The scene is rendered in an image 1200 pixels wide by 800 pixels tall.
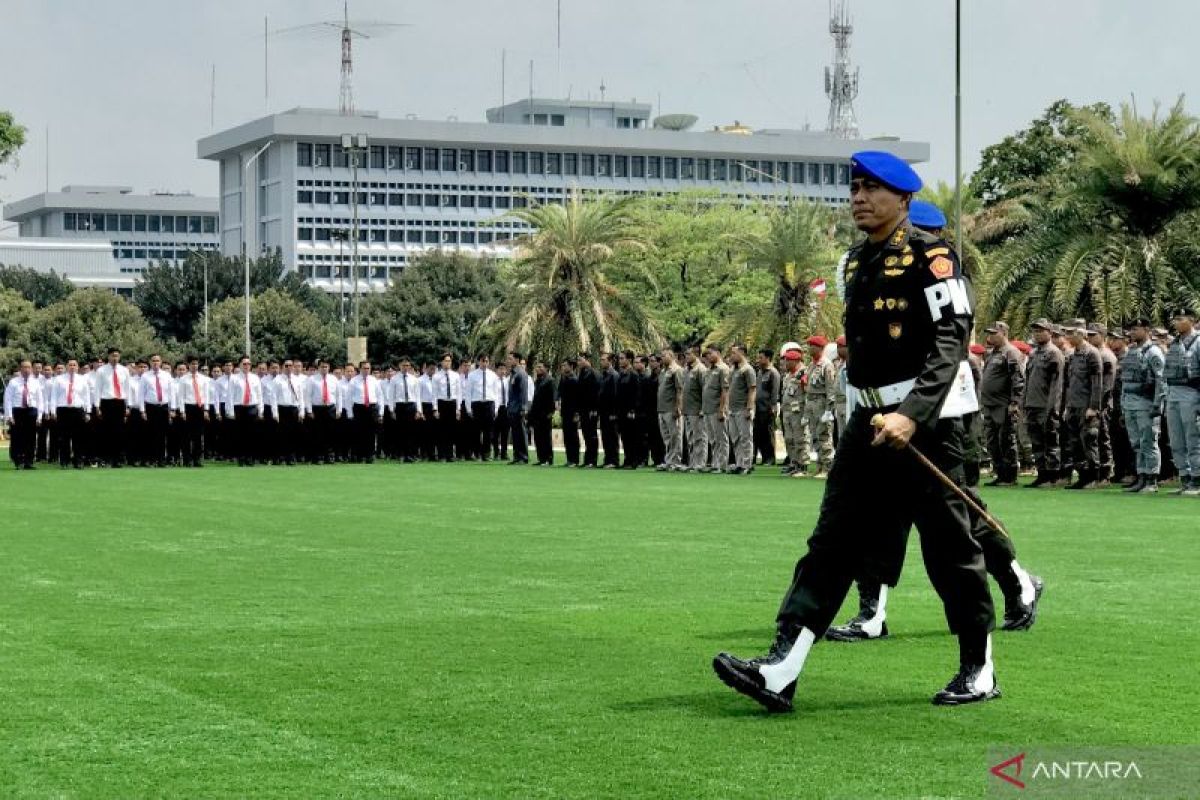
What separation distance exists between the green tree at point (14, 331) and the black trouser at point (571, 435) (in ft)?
136

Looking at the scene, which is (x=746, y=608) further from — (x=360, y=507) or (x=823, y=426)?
(x=823, y=426)

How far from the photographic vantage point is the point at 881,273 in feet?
25.9

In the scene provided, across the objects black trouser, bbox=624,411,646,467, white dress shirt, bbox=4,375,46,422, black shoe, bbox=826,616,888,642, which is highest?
white dress shirt, bbox=4,375,46,422

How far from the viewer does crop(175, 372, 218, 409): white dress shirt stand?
3678 cm

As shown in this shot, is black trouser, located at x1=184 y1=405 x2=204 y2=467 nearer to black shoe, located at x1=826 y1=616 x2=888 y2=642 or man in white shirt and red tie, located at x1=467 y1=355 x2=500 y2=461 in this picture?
man in white shirt and red tie, located at x1=467 y1=355 x2=500 y2=461

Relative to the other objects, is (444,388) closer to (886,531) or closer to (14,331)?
(886,531)

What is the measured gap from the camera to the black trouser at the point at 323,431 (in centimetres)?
3753

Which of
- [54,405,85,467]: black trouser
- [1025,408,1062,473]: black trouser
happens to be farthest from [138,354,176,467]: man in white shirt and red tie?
[1025,408,1062,473]: black trouser

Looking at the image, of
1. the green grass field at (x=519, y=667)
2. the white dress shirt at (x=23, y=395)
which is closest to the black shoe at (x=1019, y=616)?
the green grass field at (x=519, y=667)

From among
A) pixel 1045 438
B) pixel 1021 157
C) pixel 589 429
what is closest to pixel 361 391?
pixel 589 429

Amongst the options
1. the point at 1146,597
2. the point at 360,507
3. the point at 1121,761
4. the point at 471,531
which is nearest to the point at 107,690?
the point at 1121,761

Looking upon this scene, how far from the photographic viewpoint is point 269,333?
8594 cm

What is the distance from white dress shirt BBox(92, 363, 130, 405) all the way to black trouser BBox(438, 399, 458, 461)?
19.8 ft

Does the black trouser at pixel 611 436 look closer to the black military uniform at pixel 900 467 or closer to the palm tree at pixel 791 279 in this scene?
the palm tree at pixel 791 279
